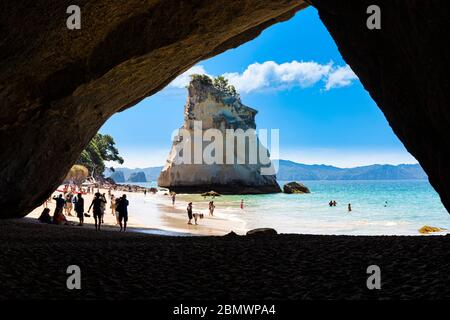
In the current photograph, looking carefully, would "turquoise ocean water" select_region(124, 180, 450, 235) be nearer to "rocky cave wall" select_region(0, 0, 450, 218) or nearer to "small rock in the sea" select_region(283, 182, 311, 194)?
"rocky cave wall" select_region(0, 0, 450, 218)

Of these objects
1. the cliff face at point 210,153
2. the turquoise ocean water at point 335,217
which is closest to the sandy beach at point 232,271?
the turquoise ocean water at point 335,217

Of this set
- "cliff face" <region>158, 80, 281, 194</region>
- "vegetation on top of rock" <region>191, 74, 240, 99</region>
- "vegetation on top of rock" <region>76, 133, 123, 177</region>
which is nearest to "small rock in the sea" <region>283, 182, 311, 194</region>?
"cliff face" <region>158, 80, 281, 194</region>

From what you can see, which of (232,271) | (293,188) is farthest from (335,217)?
(293,188)

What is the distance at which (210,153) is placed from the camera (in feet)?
280

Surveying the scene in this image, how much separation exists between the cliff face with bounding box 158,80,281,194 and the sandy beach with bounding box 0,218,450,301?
251 feet

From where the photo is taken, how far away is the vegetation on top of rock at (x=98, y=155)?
100 metres

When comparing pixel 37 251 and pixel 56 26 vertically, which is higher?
pixel 56 26

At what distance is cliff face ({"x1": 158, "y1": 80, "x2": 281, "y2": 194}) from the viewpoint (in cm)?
8531

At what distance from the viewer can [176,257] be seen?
7.62m

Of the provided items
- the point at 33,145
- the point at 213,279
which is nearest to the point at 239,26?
the point at 33,145
